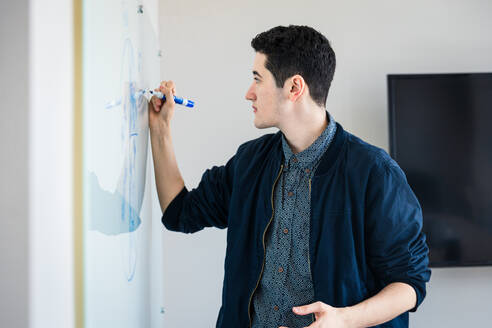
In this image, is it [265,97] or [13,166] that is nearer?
[13,166]

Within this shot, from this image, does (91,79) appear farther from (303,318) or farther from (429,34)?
(429,34)

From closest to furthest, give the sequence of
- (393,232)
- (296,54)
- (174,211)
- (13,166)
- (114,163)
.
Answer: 1. (13,166)
2. (114,163)
3. (393,232)
4. (296,54)
5. (174,211)

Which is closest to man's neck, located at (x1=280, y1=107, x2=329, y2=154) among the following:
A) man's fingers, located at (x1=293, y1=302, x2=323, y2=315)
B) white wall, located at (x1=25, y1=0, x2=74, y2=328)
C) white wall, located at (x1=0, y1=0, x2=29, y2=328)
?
man's fingers, located at (x1=293, y1=302, x2=323, y2=315)

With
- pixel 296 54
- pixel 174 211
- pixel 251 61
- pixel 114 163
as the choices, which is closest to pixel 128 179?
pixel 114 163

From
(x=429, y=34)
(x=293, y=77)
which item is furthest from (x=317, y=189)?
(x=429, y=34)

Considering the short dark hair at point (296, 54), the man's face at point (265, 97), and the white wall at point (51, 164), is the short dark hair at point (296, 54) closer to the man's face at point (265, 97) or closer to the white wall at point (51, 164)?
the man's face at point (265, 97)

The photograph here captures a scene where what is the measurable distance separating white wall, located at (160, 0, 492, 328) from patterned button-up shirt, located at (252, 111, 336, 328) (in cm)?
102

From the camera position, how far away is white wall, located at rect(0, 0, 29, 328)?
0.53 meters

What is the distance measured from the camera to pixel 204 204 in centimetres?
148

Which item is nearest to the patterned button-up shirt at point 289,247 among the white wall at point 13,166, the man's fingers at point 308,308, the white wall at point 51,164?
the man's fingers at point 308,308

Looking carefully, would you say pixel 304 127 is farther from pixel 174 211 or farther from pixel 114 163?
pixel 114 163

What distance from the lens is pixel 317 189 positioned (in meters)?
1.31

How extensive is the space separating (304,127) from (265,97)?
0.46ft

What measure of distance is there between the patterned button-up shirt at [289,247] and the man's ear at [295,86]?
13 cm
